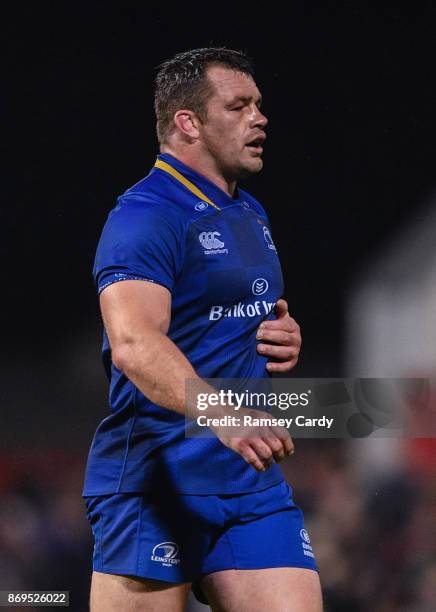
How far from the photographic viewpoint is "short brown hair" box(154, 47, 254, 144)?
246cm

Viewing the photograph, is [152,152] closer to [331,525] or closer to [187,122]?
[187,122]

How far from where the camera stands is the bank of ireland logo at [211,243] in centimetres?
218

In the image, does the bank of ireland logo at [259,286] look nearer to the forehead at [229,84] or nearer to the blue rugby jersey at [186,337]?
the blue rugby jersey at [186,337]

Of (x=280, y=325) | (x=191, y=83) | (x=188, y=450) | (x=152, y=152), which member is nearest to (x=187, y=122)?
(x=191, y=83)

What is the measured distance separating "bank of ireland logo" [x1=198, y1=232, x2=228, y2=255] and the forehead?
0.39 m

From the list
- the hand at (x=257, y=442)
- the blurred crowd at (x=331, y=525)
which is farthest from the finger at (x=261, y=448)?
the blurred crowd at (x=331, y=525)

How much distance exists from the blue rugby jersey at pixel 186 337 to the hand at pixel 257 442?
0.35 meters

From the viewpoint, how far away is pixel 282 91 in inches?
145

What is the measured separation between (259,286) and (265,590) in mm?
593

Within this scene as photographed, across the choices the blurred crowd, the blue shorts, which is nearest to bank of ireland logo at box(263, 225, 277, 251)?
the blue shorts

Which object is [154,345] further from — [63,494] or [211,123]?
[63,494]

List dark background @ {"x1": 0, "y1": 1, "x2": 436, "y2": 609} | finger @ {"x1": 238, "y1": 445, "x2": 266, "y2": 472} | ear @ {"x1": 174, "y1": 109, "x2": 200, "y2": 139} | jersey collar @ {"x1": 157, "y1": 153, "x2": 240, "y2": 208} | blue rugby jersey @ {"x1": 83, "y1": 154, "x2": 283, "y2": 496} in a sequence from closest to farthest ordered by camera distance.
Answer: finger @ {"x1": 238, "y1": 445, "x2": 266, "y2": 472}
blue rugby jersey @ {"x1": 83, "y1": 154, "x2": 283, "y2": 496}
jersey collar @ {"x1": 157, "y1": 153, "x2": 240, "y2": 208}
ear @ {"x1": 174, "y1": 109, "x2": 200, "y2": 139}
dark background @ {"x1": 0, "y1": 1, "x2": 436, "y2": 609}

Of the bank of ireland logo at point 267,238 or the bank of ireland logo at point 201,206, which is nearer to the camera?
the bank of ireland logo at point 201,206

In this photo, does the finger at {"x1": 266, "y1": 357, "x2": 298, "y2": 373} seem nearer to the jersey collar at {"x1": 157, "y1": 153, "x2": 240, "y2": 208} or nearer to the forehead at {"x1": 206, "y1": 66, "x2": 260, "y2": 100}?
the jersey collar at {"x1": 157, "y1": 153, "x2": 240, "y2": 208}
